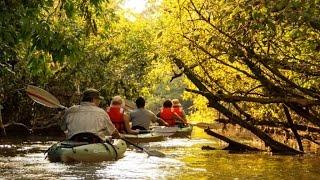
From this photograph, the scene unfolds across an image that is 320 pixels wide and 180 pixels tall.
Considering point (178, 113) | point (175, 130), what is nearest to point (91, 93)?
point (175, 130)

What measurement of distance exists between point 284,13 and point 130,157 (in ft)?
21.6

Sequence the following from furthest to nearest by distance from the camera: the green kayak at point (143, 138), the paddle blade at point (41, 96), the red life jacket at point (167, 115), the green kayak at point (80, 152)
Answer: the red life jacket at point (167, 115)
the green kayak at point (143, 138)
the paddle blade at point (41, 96)
the green kayak at point (80, 152)

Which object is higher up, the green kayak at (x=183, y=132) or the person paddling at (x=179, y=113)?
the person paddling at (x=179, y=113)

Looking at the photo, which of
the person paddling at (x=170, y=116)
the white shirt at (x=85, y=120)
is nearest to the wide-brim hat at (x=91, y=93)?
the white shirt at (x=85, y=120)

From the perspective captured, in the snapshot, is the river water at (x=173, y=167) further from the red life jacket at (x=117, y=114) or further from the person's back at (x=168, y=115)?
the person's back at (x=168, y=115)

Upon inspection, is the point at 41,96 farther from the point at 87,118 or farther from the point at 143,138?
the point at 143,138

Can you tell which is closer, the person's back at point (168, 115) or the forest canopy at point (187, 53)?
the forest canopy at point (187, 53)

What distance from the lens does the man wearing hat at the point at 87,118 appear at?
1060cm

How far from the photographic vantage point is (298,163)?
11.8m

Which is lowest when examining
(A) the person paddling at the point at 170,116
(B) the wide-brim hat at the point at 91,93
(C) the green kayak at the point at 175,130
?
(C) the green kayak at the point at 175,130

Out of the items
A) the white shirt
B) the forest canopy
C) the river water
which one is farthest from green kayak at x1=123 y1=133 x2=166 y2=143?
the white shirt

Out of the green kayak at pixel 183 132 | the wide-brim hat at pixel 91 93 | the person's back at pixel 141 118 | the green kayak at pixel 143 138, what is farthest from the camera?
the green kayak at pixel 183 132

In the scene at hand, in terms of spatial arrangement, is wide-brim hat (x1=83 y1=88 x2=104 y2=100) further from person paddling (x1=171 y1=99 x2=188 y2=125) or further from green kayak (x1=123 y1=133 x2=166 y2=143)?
person paddling (x1=171 y1=99 x2=188 y2=125)

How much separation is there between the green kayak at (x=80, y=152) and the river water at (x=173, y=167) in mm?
119
